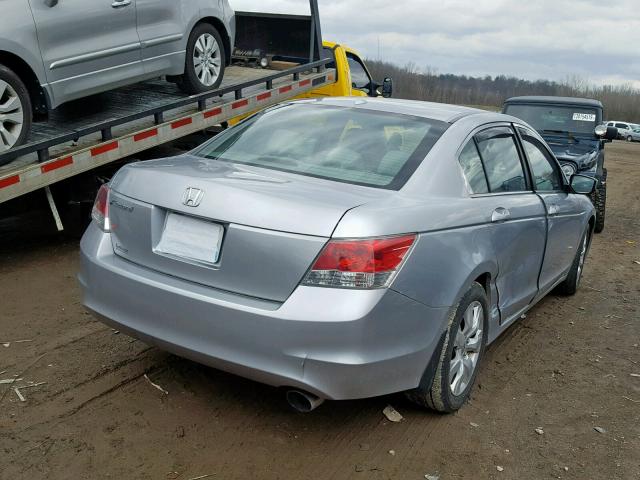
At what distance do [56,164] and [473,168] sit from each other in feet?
12.2

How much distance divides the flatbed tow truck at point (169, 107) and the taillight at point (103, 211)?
2165mm

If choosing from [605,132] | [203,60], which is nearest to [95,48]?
[203,60]

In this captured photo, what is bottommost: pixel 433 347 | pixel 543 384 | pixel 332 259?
pixel 543 384

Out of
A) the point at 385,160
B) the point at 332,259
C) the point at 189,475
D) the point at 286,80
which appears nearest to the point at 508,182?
the point at 385,160

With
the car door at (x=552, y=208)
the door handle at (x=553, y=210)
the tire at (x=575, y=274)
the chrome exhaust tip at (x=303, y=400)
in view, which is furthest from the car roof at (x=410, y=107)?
the tire at (x=575, y=274)

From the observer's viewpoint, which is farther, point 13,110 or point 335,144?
point 13,110

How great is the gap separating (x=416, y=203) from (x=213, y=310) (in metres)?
1.05

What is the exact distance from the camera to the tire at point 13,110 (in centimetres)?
555

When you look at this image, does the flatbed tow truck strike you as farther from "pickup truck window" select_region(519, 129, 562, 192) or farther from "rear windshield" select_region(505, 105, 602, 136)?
"pickup truck window" select_region(519, 129, 562, 192)

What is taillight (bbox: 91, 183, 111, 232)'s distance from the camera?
360 cm

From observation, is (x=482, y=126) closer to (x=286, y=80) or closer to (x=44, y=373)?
(x=44, y=373)

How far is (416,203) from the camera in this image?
130 inches

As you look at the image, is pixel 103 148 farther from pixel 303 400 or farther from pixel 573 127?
pixel 573 127

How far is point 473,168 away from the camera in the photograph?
12.8 feet
